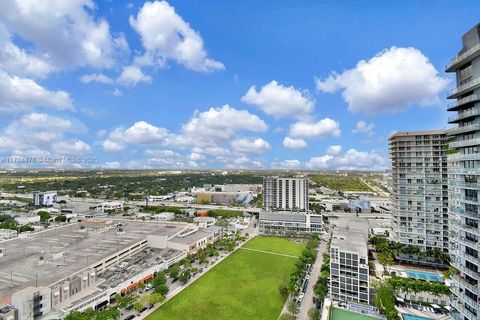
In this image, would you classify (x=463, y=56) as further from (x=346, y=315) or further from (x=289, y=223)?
(x=289, y=223)

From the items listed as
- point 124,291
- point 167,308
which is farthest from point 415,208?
point 124,291

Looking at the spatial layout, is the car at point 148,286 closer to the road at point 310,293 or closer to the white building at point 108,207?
the road at point 310,293

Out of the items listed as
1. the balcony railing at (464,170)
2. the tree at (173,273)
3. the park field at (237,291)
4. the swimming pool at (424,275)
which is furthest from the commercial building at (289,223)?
the balcony railing at (464,170)

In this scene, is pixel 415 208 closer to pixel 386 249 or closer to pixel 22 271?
pixel 386 249

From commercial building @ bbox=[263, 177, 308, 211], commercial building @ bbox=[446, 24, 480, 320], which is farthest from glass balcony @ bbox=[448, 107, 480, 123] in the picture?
commercial building @ bbox=[263, 177, 308, 211]

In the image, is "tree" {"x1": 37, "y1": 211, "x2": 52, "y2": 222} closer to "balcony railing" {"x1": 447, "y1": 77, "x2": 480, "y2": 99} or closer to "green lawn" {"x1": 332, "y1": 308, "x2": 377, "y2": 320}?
"green lawn" {"x1": 332, "y1": 308, "x2": 377, "y2": 320}

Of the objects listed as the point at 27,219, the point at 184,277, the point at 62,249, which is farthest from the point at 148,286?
the point at 27,219
